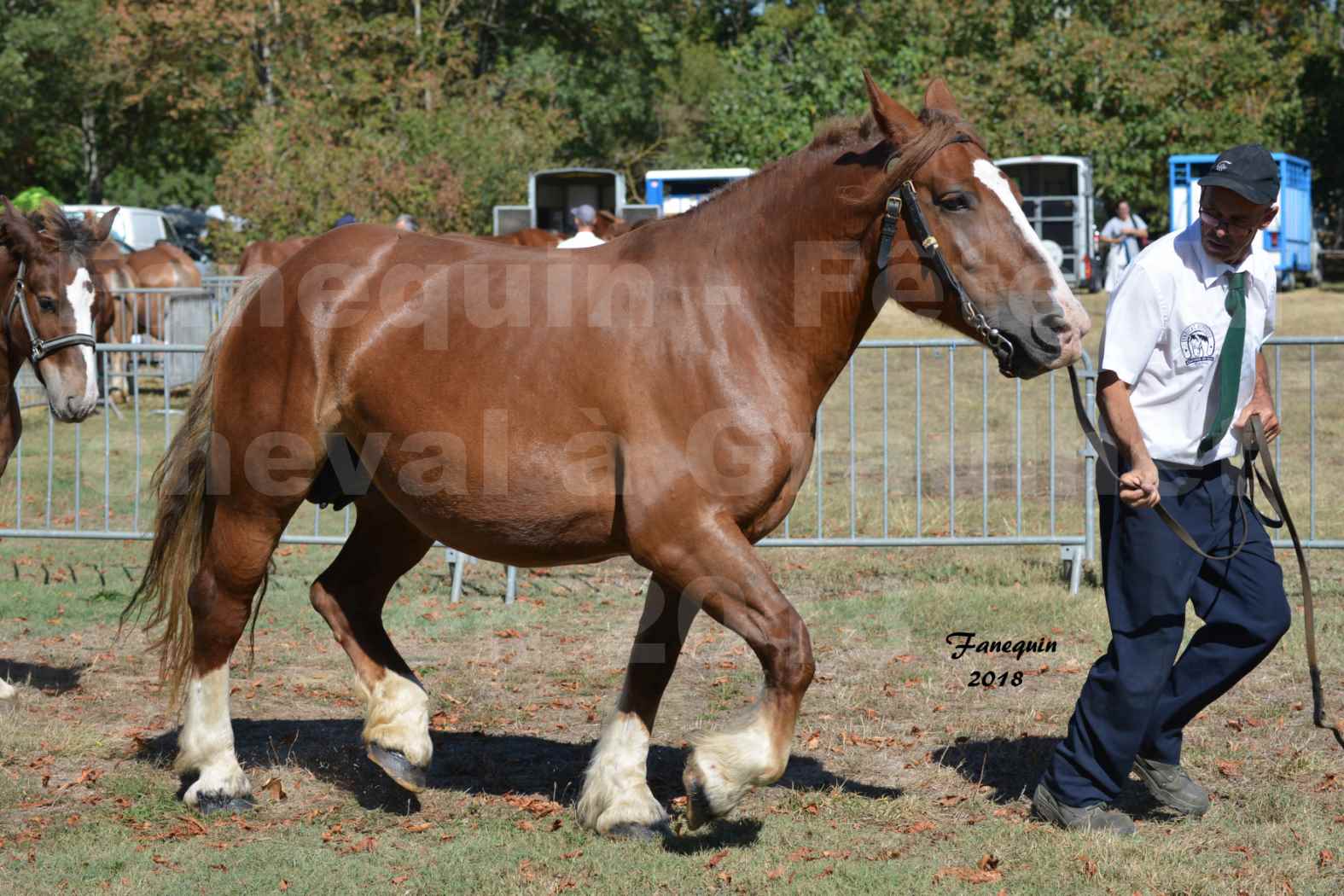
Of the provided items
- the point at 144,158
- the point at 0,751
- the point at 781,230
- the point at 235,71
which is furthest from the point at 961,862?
the point at 144,158

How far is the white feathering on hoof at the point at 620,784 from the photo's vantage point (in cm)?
473

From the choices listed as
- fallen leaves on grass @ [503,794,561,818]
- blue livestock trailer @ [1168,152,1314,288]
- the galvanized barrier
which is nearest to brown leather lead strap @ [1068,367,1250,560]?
fallen leaves on grass @ [503,794,561,818]

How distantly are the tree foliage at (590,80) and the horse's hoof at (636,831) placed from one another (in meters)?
21.9

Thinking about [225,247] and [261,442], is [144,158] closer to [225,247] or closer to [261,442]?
[225,247]

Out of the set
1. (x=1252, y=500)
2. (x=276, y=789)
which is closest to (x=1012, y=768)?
(x=1252, y=500)

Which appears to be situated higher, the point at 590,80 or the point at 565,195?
the point at 590,80

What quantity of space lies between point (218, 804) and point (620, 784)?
140 centimetres

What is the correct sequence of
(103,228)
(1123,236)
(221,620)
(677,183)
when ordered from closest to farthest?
(221,620), (103,228), (1123,236), (677,183)

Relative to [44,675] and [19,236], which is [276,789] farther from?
[19,236]

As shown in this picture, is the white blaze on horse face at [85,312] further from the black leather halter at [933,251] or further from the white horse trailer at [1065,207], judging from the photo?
the white horse trailer at [1065,207]

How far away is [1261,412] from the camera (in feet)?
15.7

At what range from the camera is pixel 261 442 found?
5055 millimetres

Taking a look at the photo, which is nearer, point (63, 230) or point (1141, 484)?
point (1141, 484)

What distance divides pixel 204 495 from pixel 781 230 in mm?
2339
